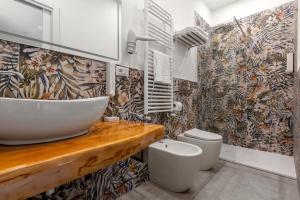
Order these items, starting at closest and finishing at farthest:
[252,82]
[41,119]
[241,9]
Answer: [41,119] → [252,82] → [241,9]

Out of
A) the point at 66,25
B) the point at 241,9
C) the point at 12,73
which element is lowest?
the point at 12,73

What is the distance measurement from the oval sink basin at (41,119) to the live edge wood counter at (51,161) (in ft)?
0.12

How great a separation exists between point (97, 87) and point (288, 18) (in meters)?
2.81

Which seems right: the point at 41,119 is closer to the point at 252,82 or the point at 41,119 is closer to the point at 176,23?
the point at 176,23

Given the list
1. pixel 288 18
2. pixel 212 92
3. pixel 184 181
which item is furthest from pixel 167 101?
pixel 288 18

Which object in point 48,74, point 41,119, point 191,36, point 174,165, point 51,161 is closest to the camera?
point 51,161

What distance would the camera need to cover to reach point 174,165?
1526mm

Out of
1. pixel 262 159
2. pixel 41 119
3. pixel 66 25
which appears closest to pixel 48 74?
pixel 66 25

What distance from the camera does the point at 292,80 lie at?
240 centimetres

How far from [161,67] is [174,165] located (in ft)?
3.21

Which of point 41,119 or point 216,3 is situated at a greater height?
point 216,3

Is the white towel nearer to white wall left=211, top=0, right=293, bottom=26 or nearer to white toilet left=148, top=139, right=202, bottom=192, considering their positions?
Answer: white toilet left=148, top=139, right=202, bottom=192

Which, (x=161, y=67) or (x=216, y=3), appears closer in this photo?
→ (x=161, y=67)

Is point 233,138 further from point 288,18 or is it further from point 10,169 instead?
point 10,169
